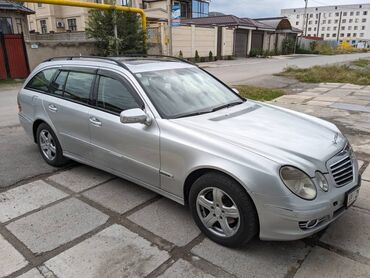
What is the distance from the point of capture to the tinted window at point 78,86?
4051 mm

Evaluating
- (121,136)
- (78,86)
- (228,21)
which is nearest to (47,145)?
(78,86)

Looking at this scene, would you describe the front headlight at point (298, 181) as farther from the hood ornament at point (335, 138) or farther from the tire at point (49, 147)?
the tire at point (49, 147)

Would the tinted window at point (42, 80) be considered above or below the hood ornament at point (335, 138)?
above

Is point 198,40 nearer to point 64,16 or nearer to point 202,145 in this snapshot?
point 64,16

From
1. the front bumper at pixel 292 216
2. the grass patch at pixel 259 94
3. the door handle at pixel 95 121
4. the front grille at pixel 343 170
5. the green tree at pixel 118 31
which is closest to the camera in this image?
the front bumper at pixel 292 216

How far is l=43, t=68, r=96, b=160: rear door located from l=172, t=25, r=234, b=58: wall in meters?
22.4

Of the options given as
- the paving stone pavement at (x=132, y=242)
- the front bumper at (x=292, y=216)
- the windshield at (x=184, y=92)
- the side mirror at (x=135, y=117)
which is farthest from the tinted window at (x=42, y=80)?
the front bumper at (x=292, y=216)

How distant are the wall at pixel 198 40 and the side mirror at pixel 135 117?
23.7 metres

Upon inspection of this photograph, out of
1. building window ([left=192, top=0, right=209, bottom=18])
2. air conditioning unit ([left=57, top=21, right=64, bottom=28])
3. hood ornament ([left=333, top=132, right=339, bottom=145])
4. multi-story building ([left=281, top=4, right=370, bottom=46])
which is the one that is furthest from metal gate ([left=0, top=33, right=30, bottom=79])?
multi-story building ([left=281, top=4, right=370, bottom=46])

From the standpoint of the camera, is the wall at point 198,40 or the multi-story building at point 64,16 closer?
the wall at point 198,40

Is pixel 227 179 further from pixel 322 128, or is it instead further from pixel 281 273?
pixel 322 128

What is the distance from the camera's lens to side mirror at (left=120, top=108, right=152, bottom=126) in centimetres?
315

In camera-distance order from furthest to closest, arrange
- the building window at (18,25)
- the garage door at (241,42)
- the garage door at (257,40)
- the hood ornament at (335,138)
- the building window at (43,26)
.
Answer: the building window at (43,26)
the garage door at (257,40)
the garage door at (241,42)
the building window at (18,25)
the hood ornament at (335,138)

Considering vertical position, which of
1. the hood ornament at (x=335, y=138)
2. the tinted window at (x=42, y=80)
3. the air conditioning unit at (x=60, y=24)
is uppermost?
the air conditioning unit at (x=60, y=24)
